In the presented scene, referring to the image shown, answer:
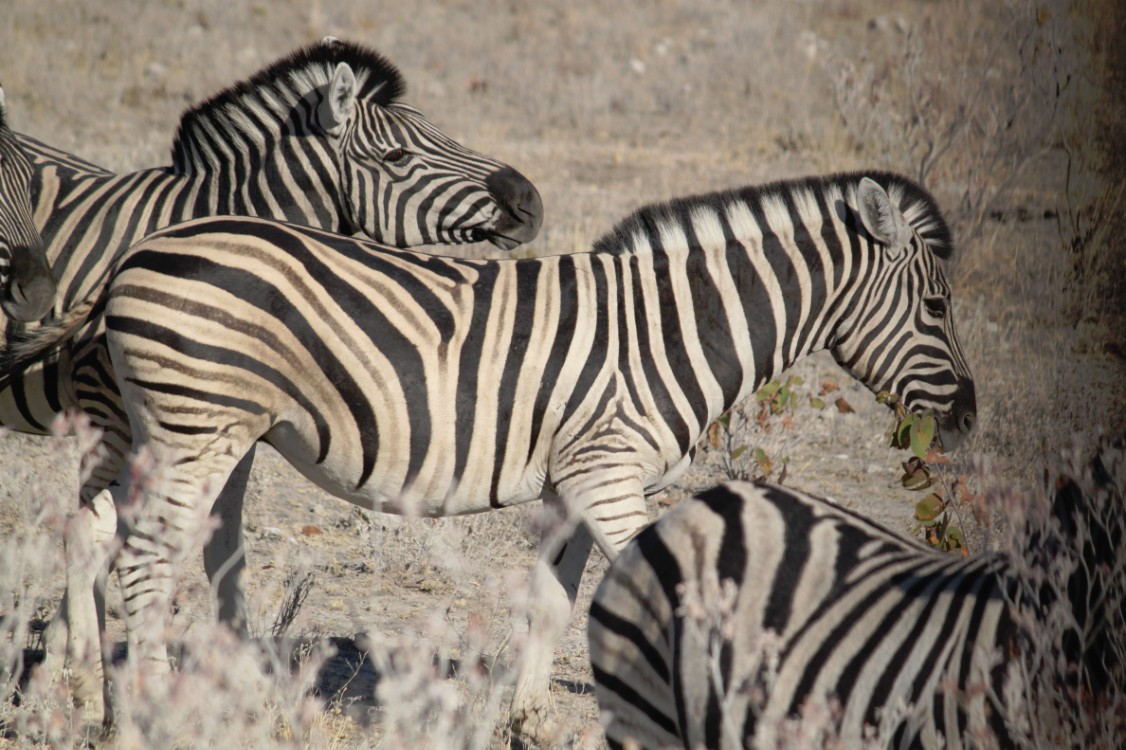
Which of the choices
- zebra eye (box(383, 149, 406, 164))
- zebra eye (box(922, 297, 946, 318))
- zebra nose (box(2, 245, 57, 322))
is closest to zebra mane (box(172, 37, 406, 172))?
zebra eye (box(383, 149, 406, 164))

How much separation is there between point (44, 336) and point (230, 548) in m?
1.12

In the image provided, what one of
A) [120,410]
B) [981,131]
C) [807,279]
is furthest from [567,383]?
[981,131]

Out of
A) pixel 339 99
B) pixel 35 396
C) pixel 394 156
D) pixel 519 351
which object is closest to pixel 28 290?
pixel 35 396

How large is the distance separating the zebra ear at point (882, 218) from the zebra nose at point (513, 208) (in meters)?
2.07

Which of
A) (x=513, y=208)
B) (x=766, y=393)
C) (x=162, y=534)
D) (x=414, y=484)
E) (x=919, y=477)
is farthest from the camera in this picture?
(x=766, y=393)

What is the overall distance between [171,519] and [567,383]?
53.9 inches

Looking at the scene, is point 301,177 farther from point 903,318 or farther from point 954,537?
point 954,537

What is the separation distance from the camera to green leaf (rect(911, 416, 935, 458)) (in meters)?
4.67

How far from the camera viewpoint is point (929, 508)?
5.06 m

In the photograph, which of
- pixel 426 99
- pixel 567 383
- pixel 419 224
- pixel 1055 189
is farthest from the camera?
pixel 426 99

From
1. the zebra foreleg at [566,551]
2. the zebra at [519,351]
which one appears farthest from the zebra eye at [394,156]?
the zebra foreleg at [566,551]

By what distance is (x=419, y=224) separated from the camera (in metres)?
5.88

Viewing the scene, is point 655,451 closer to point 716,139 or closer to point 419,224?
point 419,224

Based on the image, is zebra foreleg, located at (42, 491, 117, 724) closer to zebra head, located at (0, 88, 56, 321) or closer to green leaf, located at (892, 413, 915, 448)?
zebra head, located at (0, 88, 56, 321)
